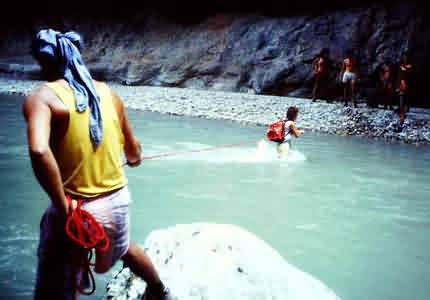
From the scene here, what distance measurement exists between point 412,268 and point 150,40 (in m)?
21.6

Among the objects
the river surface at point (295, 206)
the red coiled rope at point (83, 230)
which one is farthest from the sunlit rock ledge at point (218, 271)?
the red coiled rope at point (83, 230)

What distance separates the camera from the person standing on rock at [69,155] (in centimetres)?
186

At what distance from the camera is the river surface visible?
3674mm

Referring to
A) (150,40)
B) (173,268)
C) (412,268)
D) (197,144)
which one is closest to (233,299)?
(173,268)

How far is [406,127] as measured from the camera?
38.7 ft

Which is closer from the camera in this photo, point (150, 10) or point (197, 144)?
point (197, 144)

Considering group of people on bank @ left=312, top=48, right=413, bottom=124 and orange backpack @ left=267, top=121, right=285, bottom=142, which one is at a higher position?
group of people on bank @ left=312, top=48, right=413, bottom=124

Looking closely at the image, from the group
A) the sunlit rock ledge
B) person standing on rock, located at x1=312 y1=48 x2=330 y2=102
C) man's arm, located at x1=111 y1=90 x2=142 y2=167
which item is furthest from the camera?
person standing on rock, located at x1=312 y1=48 x2=330 y2=102

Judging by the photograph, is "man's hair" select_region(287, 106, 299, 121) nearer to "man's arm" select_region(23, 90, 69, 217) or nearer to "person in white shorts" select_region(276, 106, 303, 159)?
"person in white shorts" select_region(276, 106, 303, 159)

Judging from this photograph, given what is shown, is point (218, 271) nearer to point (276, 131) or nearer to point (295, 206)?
point (295, 206)

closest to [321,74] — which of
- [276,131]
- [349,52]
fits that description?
[349,52]

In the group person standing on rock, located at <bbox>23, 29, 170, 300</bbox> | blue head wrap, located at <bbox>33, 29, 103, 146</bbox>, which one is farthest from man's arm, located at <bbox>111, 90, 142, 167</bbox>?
blue head wrap, located at <bbox>33, 29, 103, 146</bbox>

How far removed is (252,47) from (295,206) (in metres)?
15.8

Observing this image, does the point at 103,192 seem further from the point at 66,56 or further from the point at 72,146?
the point at 66,56
